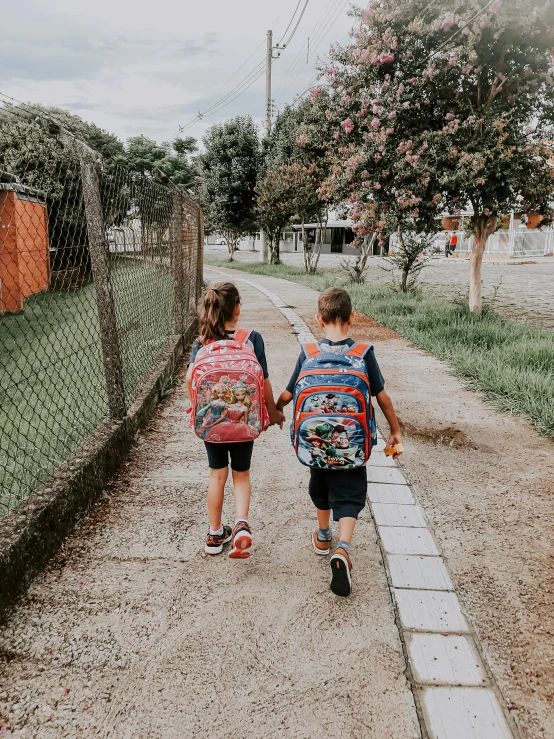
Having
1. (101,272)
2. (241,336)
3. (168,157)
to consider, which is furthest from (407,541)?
(168,157)

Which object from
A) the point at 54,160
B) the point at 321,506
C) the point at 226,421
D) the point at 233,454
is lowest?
the point at 321,506

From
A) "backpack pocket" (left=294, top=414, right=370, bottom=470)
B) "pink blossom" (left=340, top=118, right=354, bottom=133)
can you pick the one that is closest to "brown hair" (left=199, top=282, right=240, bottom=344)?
"backpack pocket" (left=294, top=414, right=370, bottom=470)

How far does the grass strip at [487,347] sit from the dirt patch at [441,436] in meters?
0.69

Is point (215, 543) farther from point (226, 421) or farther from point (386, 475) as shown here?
point (386, 475)

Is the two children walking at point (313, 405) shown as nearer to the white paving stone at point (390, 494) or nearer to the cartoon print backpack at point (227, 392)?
the cartoon print backpack at point (227, 392)

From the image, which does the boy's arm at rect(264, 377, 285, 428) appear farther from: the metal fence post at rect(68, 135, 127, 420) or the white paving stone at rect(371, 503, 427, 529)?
the metal fence post at rect(68, 135, 127, 420)

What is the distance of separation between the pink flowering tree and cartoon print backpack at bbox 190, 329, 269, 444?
23.5 feet

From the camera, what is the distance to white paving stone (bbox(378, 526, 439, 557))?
9.90 feet

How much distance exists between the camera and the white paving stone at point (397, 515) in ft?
10.8

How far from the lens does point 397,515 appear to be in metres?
3.40

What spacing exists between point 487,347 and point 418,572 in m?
5.74

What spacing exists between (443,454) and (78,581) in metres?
2.74

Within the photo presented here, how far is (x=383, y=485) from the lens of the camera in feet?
12.5

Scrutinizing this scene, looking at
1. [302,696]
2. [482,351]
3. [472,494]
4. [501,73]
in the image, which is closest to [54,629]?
[302,696]
